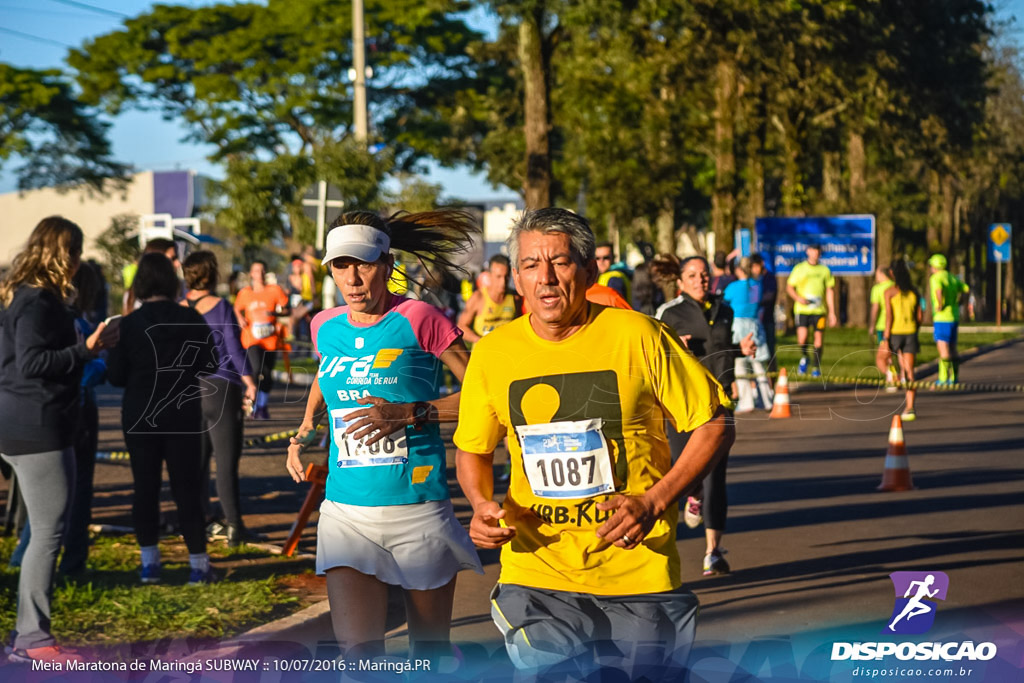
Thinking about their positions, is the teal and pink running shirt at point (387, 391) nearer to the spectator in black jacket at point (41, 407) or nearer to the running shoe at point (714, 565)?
the spectator in black jacket at point (41, 407)

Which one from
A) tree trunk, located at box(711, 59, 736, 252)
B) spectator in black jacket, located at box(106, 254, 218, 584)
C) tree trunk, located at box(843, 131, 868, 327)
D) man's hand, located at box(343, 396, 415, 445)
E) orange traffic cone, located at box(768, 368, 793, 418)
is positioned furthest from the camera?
tree trunk, located at box(843, 131, 868, 327)

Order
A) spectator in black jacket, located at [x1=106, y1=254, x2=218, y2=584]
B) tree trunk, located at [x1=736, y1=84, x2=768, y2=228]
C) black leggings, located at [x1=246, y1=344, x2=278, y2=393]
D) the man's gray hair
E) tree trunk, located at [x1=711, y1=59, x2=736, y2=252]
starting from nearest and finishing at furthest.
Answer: the man's gray hair → spectator in black jacket, located at [x1=106, y1=254, x2=218, y2=584] → black leggings, located at [x1=246, y1=344, x2=278, y2=393] → tree trunk, located at [x1=711, y1=59, x2=736, y2=252] → tree trunk, located at [x1=736, y1=84, x2=768, y2=228]

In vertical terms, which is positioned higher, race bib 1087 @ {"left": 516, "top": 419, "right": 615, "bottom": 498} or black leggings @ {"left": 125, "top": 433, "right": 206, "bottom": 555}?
race bib 1087 @ {"left": 516, "top": 419, "right": 615, "bottom": 498}

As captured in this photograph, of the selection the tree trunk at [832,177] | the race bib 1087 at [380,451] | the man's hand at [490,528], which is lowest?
the man's hand at [490,528]

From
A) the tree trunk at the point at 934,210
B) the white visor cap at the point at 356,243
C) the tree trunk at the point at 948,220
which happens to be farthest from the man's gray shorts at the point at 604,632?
the tree trunk at the point at 948,220

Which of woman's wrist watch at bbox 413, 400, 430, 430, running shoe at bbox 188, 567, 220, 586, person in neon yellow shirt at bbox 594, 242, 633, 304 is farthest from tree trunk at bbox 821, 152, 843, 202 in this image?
woman's wrist watch at bbox 413, 400, 430, 430

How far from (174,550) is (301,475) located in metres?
4.03

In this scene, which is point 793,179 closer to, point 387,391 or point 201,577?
point 201,577

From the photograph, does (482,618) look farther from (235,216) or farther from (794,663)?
(235,216)

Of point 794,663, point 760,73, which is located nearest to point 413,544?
point 794,663

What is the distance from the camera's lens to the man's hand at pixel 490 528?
3650 mm

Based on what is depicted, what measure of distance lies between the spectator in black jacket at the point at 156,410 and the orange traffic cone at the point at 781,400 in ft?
28.9

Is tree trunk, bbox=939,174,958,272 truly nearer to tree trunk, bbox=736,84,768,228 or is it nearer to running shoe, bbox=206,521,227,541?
tree trunk, bbox=736,84,768,228

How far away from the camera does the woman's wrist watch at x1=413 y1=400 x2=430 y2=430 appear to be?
462 centimetres
